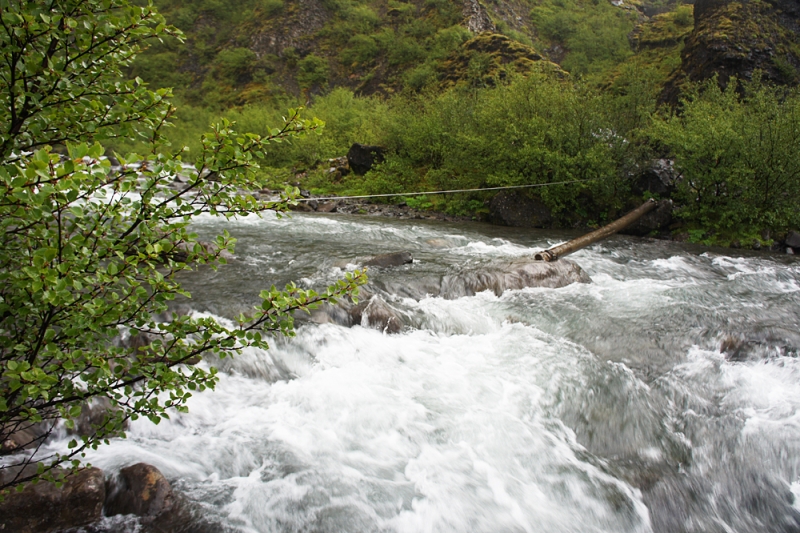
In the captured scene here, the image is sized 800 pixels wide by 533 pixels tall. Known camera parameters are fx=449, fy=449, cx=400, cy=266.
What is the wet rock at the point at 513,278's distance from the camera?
28.1ft

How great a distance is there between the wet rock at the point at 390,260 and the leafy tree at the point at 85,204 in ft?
23.9

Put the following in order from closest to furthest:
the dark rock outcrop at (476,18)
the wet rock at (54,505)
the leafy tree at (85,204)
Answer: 1. the leafy tree at (85,204)
2. the wet rock at (54,505)
3. the dark rock outcrop at (476,18)

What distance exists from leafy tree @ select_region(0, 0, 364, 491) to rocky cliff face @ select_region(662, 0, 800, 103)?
2512 cm

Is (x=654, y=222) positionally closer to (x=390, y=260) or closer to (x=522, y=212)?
(x=522, y=212)

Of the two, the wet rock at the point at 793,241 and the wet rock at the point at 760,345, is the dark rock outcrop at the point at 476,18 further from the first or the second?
the wet rock at the point at 760,345

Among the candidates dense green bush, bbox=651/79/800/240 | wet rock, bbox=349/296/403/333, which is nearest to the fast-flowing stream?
wet rock, bbox=349/296/403/333

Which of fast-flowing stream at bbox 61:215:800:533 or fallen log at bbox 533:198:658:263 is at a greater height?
fallen log at bbox 533:198:658:263

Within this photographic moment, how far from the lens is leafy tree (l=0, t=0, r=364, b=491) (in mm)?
1574

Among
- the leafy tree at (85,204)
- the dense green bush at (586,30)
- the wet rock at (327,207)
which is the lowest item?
the wet rock at (327,207)

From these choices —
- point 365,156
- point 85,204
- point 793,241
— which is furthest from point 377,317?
point 365,156

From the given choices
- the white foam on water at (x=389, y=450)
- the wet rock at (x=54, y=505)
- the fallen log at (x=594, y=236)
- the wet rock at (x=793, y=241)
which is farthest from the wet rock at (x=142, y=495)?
the wet rock at (x=793, y=241)

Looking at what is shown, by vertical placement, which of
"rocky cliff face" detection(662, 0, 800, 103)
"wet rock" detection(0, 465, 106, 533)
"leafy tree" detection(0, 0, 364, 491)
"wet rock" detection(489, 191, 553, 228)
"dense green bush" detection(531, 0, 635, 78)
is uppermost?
"dense green bush" detection(531, 0, 635, 78)

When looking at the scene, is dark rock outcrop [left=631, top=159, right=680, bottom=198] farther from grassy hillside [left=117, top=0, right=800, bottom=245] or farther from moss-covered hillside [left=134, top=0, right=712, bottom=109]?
moss-covered hillside [left=134, top=0, right=712, bottom=109]

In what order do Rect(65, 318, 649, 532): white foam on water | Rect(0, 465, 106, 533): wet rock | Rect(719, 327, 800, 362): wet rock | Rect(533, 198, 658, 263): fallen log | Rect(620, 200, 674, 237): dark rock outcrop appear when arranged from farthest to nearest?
Rect(620, 200, 674, 237): dark rock outcrop → Rect(533, 198, 658, 263): fallen log → Rect(719, 327, 800, 362): wet rock → Rect(65, 318, 649, 532): white foam on water → Rect(0, 465, 106, 533): wet rock
